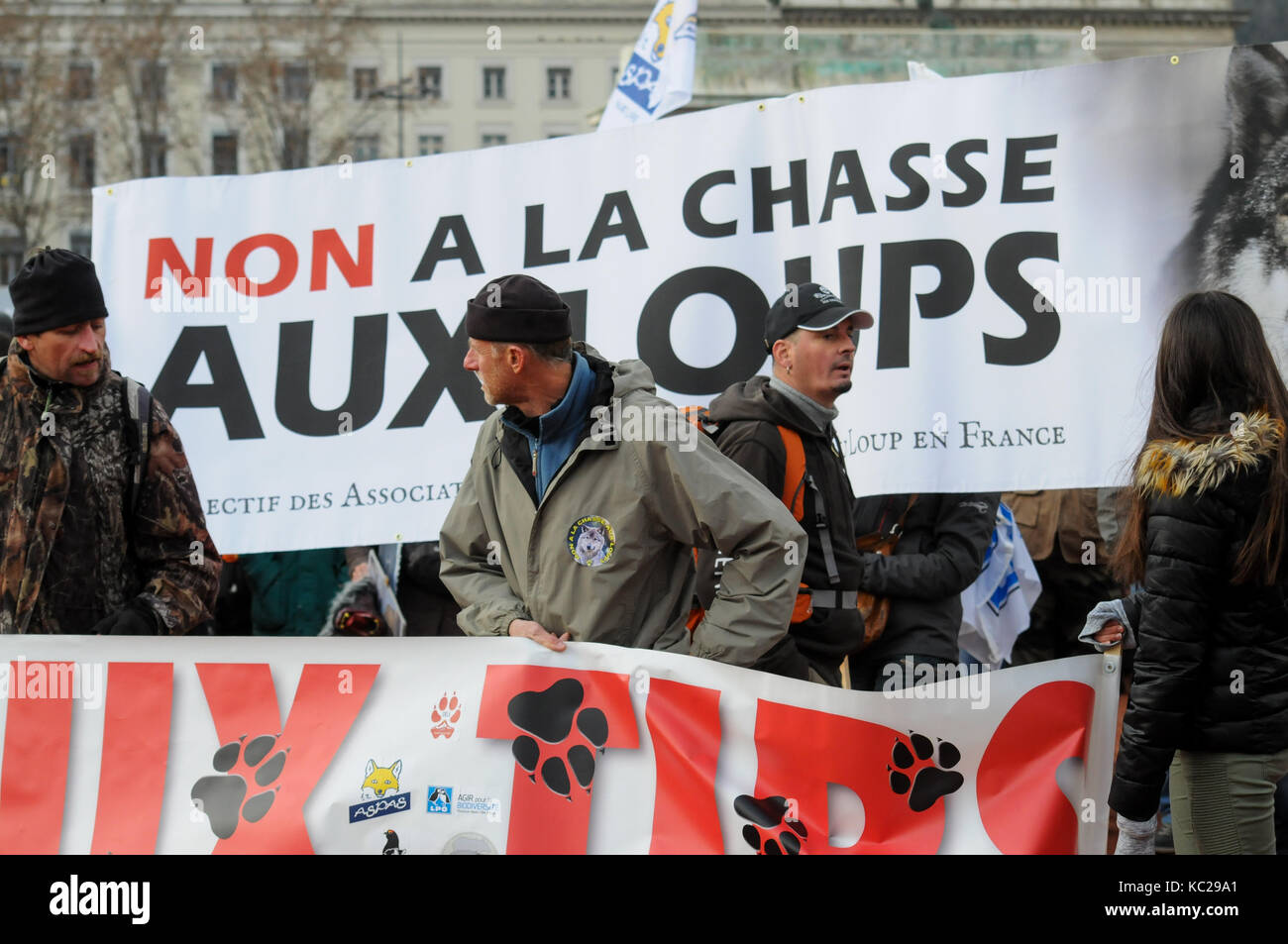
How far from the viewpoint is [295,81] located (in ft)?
130

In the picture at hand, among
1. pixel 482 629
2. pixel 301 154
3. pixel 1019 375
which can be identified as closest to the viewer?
pixel 482 629

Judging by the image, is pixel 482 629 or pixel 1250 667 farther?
pixel 482 629

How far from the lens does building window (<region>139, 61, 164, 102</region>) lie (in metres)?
34.6

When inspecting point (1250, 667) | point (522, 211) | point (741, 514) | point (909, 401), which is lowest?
point (1250, 667)

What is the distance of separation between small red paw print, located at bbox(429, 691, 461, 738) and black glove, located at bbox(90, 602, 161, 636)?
0.86 m

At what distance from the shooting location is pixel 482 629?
12.2 feet

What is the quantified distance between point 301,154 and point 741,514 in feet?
113

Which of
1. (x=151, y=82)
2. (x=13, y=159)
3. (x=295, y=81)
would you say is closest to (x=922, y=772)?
(x=151, y=82)

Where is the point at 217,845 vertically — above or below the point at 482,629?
below
